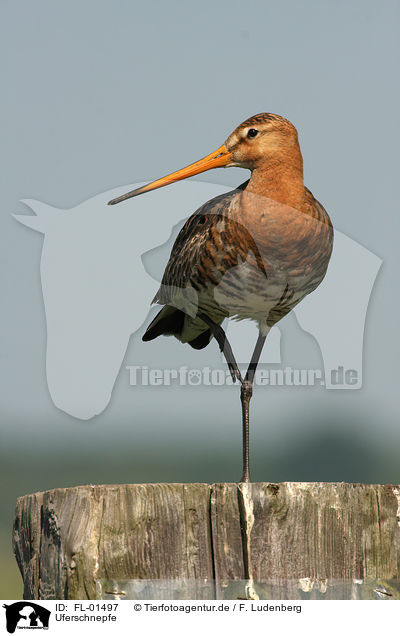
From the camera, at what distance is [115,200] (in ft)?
20.3

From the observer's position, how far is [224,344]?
7078 millimetres

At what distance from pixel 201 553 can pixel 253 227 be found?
2.58 metres

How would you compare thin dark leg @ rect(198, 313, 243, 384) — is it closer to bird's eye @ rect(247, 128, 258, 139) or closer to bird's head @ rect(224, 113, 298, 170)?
bird's head @ rect(224, 113, 298, 170)

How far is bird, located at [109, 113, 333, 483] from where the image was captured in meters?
6.25

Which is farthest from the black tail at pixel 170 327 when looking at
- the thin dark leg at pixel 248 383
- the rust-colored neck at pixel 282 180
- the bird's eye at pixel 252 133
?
the bird's eye at pixel 252 133

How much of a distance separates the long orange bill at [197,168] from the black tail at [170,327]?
1.13 meters

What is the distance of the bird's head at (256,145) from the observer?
20.8ft
